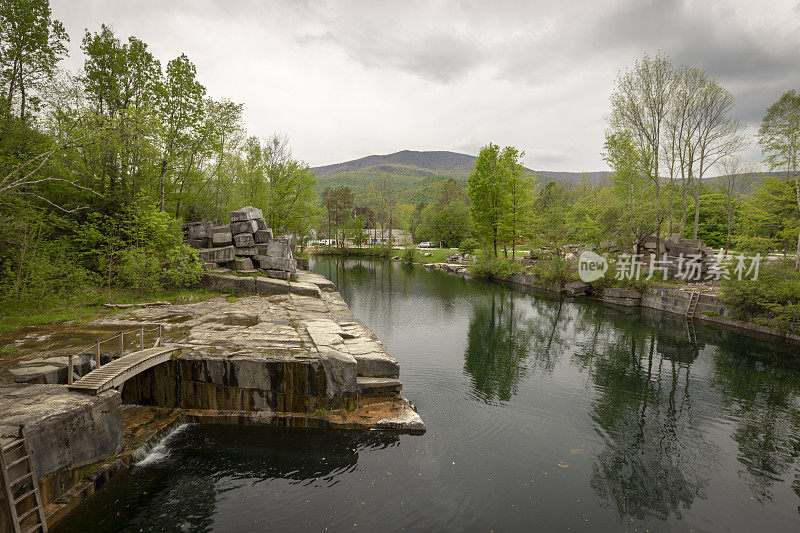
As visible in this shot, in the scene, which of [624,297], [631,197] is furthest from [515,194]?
[624,297]

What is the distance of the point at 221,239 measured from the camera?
22359mm

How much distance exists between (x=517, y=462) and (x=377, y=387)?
14.4 ft

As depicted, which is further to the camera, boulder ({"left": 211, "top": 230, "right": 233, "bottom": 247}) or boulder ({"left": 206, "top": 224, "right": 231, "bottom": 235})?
boulder ({"left": 206, "top": 224, "right": 231, "bottom": 235})

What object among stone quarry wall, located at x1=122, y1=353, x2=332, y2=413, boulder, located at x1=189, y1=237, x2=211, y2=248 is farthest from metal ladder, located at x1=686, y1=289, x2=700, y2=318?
boulder, located at x1=189, y1=237, x2=211, y2=248

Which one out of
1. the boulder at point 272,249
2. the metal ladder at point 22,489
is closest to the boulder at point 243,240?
the boulder at point 272,249

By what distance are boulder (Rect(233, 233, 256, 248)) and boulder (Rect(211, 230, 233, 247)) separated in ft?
1.21

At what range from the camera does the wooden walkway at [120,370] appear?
306 inches

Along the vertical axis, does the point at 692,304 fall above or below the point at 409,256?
below

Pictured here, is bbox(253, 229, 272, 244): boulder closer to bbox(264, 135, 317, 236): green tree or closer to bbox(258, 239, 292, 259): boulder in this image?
bbox(258, 239, 292, 259): boulder

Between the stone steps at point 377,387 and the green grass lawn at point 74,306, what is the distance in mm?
10370

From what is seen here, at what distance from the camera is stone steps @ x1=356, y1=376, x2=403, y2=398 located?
1116 cm

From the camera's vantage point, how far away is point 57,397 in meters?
7.41

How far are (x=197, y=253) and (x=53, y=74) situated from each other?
12820 mm

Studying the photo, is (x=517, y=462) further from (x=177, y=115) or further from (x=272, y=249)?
(x=177, y=115)
